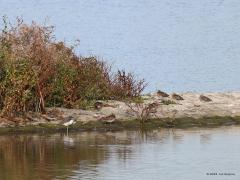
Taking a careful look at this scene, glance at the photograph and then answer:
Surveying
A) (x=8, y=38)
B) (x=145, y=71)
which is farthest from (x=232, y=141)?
(x=145, y=71)

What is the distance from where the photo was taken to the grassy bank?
2130 centimetres

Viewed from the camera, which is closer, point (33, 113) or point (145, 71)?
point (33, 113)

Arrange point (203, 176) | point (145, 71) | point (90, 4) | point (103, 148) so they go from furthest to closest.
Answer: point (90, 4)
point (145, 71)
point (103, 148)
point (203, 176)

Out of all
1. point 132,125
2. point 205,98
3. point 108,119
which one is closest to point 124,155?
point 108,119

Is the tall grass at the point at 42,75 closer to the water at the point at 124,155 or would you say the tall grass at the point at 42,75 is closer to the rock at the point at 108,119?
the rock at the point at 108,119

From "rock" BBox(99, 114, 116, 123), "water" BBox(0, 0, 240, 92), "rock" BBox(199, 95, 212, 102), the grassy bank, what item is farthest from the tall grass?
"water" BBox(0, 0, 240, 92)

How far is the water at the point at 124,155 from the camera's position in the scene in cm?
1617

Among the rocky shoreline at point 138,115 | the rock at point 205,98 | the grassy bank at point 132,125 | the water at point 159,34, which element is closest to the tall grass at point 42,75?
the rocky shoreline at point 138,115

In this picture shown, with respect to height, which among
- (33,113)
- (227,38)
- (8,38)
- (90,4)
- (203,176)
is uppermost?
(90,4)

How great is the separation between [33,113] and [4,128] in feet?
3.53

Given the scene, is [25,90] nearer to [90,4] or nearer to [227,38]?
[227,38]

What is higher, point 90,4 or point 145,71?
point 90,4

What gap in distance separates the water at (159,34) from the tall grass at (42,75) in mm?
6619

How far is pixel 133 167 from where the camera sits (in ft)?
55.2
